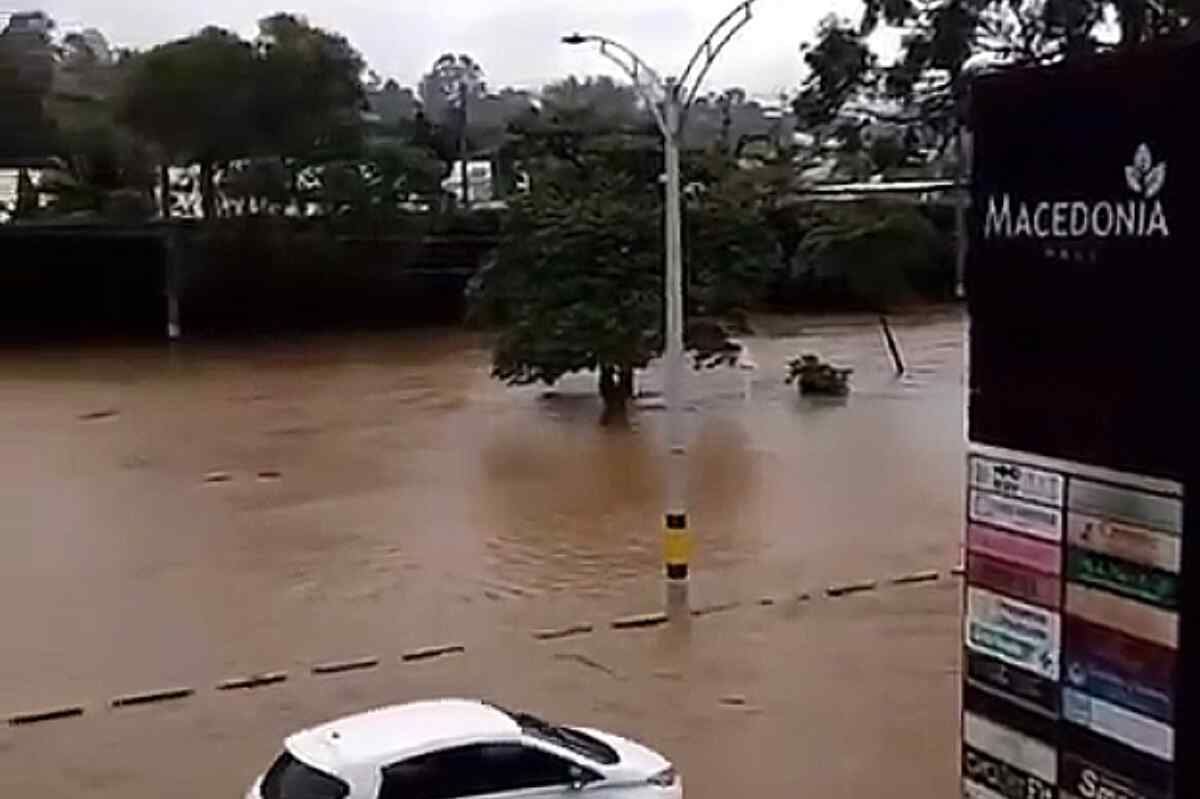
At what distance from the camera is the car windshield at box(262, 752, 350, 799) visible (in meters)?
10.1

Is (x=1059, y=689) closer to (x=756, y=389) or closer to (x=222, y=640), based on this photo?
(x=222, y=640)

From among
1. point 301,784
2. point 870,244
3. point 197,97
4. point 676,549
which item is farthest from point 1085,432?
point 197,97

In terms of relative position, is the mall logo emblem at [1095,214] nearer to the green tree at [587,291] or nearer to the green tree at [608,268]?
the green tree at [587,291]

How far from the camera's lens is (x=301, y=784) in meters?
10.2

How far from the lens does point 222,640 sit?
18.8m

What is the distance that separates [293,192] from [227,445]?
1045 inches

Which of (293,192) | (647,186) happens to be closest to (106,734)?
(647,186)

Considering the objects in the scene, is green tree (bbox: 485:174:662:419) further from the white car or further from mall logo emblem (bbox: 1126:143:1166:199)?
mall logo emblem (bbox: 1126:143:1166:199)

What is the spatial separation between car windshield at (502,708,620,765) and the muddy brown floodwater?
22.6 feet

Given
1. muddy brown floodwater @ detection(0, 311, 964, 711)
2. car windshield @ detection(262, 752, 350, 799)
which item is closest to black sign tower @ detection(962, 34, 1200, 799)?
car windshield @ detection(262, 752, 350, 799)

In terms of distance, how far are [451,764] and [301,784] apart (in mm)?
781

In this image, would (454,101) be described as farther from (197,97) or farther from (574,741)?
(574,741)

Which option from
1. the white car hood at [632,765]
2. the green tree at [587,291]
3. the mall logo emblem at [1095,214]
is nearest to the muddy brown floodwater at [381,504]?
the green tree at [587,291]

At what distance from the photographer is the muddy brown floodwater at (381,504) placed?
Answer: 771 inches
